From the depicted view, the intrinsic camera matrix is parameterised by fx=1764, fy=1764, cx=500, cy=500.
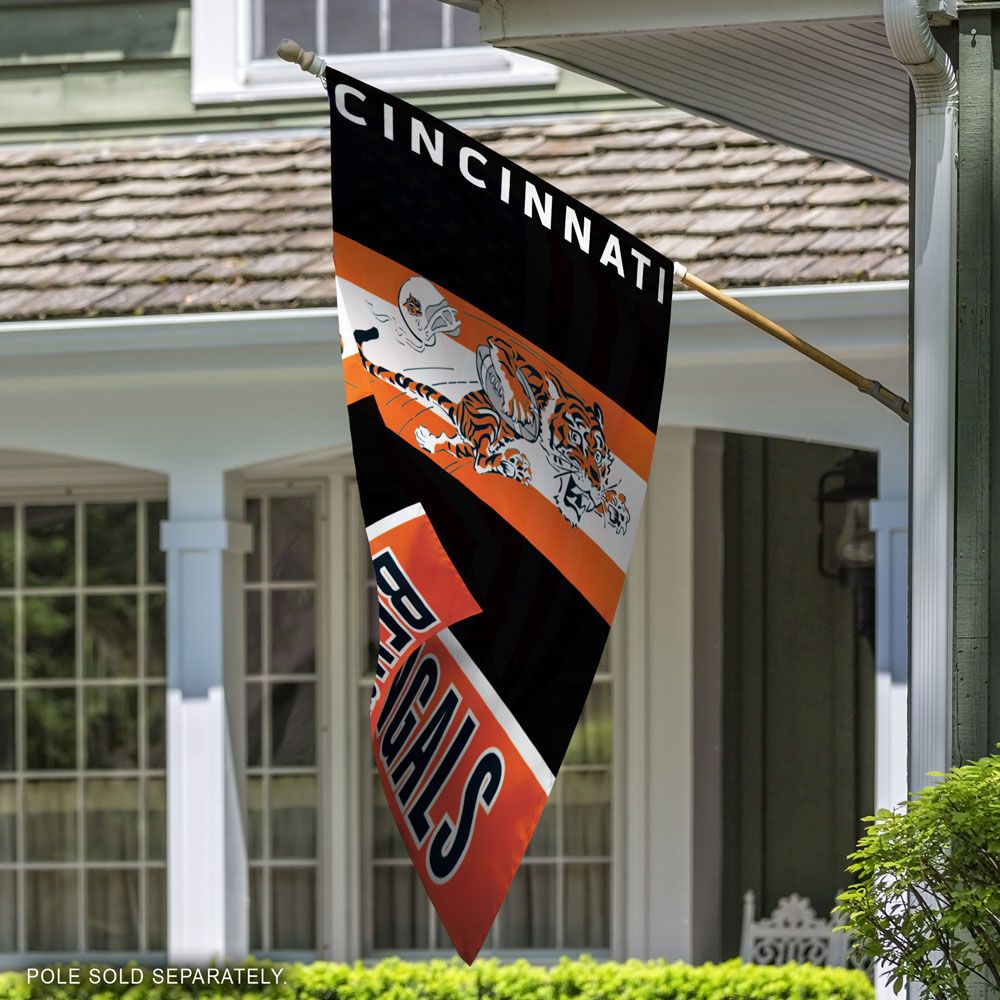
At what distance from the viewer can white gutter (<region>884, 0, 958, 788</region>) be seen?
3.90m

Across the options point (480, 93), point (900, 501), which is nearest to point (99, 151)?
point (480, 93)

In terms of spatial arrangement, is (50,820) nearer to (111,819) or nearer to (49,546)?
(111,819)

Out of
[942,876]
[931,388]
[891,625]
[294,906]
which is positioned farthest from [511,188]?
[294,906]

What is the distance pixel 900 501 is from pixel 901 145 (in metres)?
1.78

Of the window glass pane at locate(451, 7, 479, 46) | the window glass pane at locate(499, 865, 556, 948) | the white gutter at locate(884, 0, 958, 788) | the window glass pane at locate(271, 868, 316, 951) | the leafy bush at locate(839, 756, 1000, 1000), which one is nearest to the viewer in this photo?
the leafy bush at locate(839, 756, 1000, 1000)

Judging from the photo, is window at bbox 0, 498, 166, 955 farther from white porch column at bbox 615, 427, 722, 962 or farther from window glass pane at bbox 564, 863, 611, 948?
white porch column at bbox 615, 427, 722, 962

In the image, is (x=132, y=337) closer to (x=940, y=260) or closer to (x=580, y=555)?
Answer: (x=580, y=555)

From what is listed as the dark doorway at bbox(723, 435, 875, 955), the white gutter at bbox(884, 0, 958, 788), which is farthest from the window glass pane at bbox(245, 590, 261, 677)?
the white gutter at bbox(884, 0, 958, 788)

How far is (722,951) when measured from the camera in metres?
8.73

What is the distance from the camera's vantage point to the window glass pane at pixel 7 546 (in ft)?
29.1

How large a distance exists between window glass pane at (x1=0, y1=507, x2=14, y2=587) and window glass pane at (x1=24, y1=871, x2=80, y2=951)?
1473 mm

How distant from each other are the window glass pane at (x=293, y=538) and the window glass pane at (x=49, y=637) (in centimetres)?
107

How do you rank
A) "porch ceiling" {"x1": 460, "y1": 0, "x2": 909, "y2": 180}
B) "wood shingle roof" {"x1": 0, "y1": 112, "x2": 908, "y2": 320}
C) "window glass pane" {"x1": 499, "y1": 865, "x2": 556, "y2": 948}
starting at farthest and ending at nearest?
1. "window glass pane" {"x1": 499, "y1": 865, "x2": 556, "y2": 948}
2. "wood shingle roof" {"x1": 0, "y1": 112, "x2": 908, "y2": 320}
3. "porch ceiling" {"x1": 460, "y1": 0, "x2": 909, "y2": 180}

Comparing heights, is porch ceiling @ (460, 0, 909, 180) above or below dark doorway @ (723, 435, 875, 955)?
above
